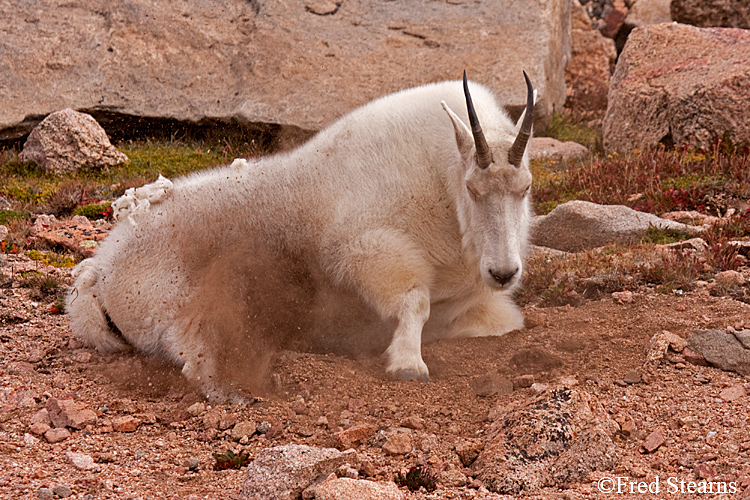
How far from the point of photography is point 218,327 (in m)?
5.30

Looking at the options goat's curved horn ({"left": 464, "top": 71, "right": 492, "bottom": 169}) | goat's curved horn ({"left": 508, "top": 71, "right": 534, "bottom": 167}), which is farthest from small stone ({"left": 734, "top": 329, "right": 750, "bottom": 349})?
goat's curved horn ({"left": 464, "top": 71, "right": 492, "bottom": 169})

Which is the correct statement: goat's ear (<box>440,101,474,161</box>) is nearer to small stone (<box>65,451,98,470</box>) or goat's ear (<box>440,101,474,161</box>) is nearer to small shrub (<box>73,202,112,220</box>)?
small stone (<box>65,451,98,470</box>)

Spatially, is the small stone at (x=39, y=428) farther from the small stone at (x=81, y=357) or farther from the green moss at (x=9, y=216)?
the green moss at (x=9, y=216)

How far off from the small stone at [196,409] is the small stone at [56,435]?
0.69m

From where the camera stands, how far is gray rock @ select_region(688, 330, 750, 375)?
4.57m

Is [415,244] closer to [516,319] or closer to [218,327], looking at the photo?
[516,319]

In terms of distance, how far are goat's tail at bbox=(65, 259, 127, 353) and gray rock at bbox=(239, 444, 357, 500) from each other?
2.72m

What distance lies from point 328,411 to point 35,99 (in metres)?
10.2

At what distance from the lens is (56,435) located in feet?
14.1

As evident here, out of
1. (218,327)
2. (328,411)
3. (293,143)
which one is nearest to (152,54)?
(293,143)

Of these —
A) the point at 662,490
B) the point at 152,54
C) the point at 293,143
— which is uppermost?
the point at 662,490

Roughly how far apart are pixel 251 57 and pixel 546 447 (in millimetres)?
10701

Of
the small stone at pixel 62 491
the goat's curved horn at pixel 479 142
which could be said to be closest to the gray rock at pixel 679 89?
the goat's curved horn at pixel 479 142

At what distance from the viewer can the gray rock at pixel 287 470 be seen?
11.1 feet
